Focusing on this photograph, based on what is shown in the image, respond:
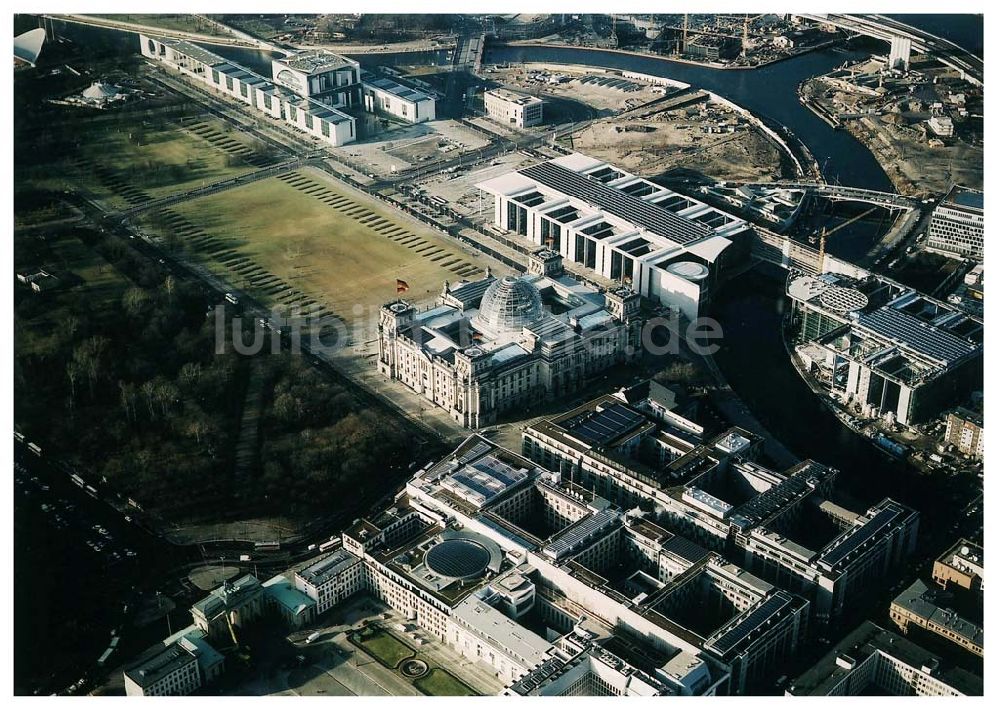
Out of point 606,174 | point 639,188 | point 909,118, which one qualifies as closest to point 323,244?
point 606,174

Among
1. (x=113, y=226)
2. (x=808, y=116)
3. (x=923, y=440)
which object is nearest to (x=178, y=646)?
(x=923, y=440)

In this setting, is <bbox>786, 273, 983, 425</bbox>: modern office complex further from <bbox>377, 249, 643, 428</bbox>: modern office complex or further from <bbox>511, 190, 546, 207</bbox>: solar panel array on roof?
<bbox>511, 190, 546, 207</bbox>: solar panel array on roof

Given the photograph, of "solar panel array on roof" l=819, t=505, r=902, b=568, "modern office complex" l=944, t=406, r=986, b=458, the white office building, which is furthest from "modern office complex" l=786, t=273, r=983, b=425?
the white office building

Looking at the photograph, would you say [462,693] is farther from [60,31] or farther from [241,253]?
[60,31]

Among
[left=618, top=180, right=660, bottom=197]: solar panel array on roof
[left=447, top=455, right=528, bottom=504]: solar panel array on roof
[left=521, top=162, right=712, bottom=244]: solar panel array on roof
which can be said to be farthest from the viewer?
[left=618, top=180, right=660, bottom=197]: solar panel array on roof

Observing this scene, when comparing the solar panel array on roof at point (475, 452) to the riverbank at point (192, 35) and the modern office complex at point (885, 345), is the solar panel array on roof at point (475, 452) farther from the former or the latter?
the riverbank at point (192, 35)
